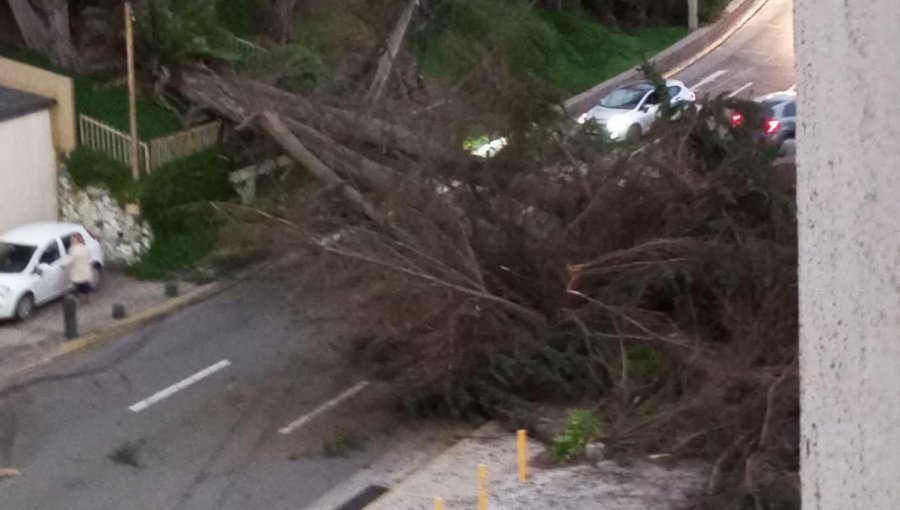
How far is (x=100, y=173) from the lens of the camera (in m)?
21.3

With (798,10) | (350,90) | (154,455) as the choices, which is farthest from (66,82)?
(798,10)

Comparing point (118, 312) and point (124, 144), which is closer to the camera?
point (118, 312)

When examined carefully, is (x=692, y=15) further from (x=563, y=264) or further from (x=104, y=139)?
(x=563, y=264)

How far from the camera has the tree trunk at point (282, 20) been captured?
86.4ft

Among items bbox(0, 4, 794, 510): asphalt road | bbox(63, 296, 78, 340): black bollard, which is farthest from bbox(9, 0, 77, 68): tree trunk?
bbox(63, 296, 78, 340): black bollard

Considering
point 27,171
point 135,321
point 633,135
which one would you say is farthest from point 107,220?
point 633,135

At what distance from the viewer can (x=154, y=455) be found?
13.9 metres

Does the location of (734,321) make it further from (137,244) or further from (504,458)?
(137,244)

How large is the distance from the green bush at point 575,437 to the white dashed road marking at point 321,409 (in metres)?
3.29

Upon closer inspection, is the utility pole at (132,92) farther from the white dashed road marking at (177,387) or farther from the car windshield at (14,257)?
the white dashed road marking at (177,387)

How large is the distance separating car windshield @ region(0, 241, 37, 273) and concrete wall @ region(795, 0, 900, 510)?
16.9 metres

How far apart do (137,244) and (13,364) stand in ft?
15.3

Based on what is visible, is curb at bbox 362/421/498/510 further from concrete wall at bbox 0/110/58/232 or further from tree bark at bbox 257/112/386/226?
concrete wall at bbox 0/110/58/232

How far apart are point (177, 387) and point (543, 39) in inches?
696
